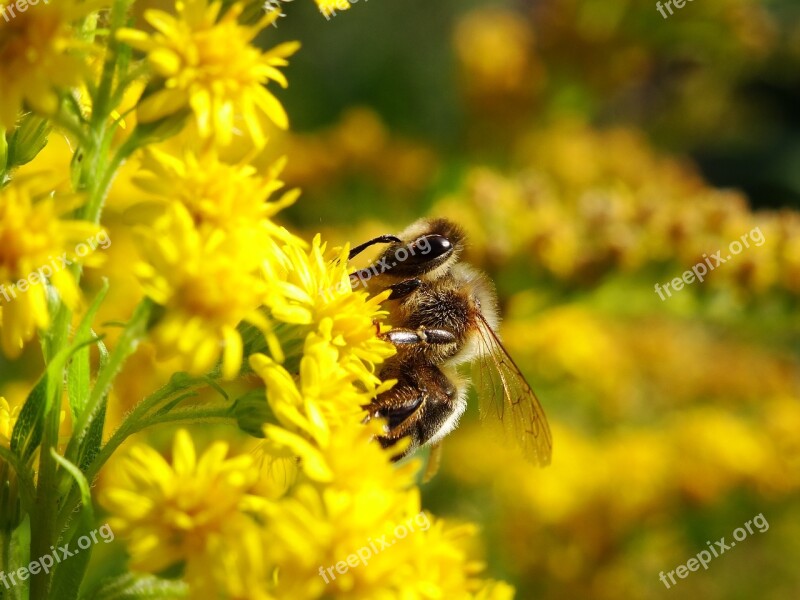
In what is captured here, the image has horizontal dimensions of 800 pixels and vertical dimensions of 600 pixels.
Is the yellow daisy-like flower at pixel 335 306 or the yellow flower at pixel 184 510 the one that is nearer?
the yellow flower at pixel 184 510

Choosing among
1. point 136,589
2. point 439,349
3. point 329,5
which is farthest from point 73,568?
point 439,349

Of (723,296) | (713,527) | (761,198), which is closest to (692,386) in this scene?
(713,527)

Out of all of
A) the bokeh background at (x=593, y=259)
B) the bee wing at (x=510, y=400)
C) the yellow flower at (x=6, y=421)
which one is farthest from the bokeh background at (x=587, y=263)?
the yellow flower at (x=6, y=421)

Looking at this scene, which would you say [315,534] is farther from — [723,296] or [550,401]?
[550,401]

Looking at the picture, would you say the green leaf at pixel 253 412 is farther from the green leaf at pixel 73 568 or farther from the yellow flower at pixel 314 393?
the green leaf at pixel 73 568

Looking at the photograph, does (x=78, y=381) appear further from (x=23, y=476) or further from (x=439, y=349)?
(x=439, y=349)

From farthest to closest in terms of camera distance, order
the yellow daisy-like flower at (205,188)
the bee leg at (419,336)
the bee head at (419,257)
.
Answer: the bee head at (419,257), the bee leg at (419,336), the yellow daisy-like flower at (205,188)
